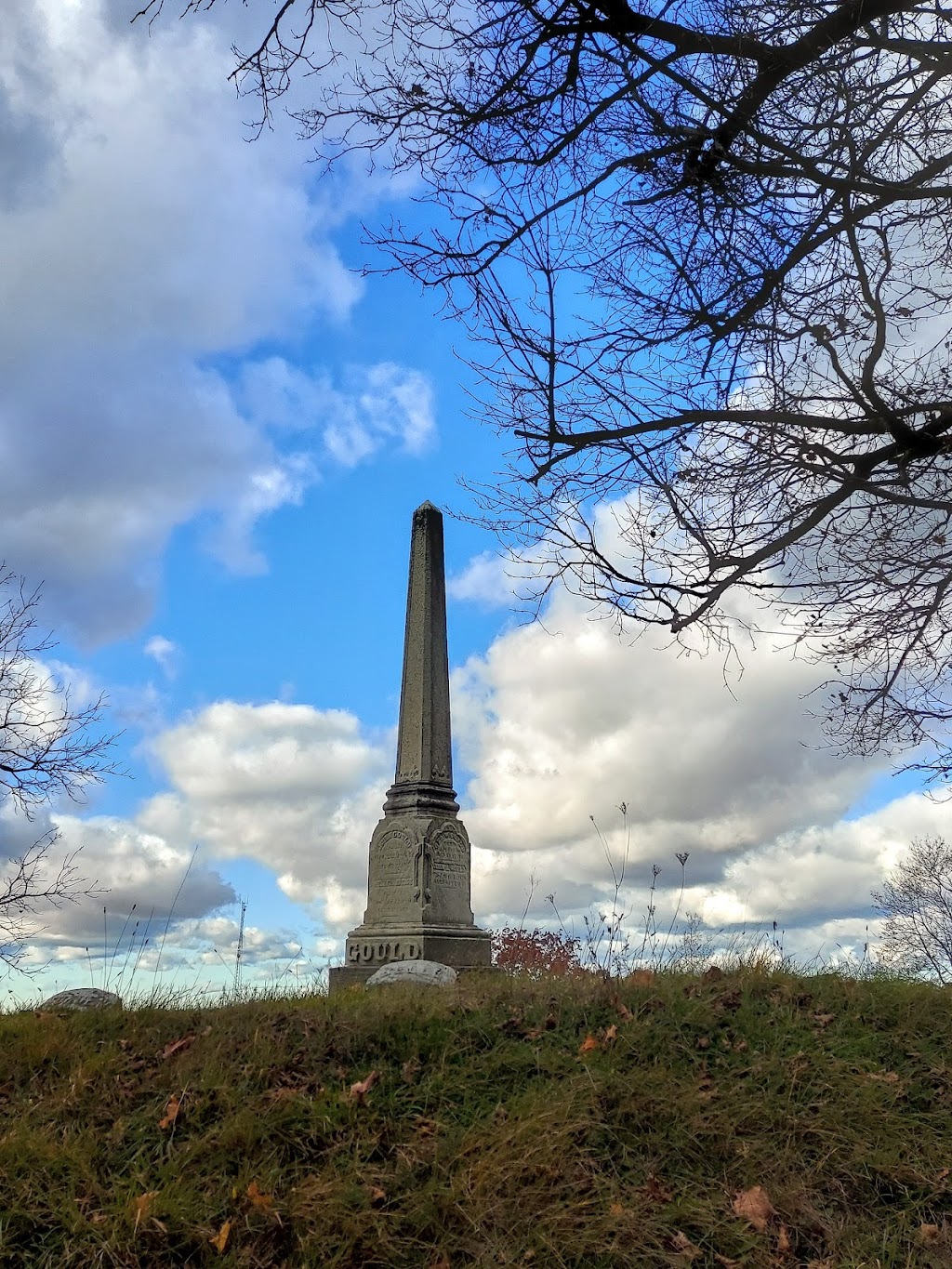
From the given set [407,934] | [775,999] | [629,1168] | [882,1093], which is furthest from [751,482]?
[407,934]

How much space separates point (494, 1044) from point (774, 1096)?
135cm

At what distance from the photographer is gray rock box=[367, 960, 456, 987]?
24.4 ft

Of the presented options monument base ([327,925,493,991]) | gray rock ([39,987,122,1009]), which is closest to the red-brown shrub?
monument base ([327,925,493,991])

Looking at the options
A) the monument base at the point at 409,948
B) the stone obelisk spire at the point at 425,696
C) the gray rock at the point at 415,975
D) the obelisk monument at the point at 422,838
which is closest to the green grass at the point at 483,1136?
the gray rock at the point at 415,975

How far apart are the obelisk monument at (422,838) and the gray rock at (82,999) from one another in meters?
4.30

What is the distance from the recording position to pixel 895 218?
734cm

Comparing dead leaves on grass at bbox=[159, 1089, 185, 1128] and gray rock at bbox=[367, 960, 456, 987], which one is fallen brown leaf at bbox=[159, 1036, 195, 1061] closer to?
dead leaves on grass at bbox=[159, 1089, 185, 1128]

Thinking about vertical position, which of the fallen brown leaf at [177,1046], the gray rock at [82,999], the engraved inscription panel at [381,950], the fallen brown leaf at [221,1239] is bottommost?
the fallen brown leaf at [221,1239]

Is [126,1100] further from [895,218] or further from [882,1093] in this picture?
[895,218]

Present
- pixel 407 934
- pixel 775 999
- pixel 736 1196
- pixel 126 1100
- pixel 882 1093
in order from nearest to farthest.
A: pixel 736 1196 < pixel 126 1100 < pixel 882 1093 < pixel 775 999 < pixel 407 934

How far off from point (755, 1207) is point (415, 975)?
3964mm

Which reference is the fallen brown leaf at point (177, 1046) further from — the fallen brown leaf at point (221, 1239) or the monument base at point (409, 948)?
the monument base at point (409, 948)

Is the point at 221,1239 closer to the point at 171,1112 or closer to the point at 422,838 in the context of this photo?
the point at 171,1112

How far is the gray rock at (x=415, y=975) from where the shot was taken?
7441mm
